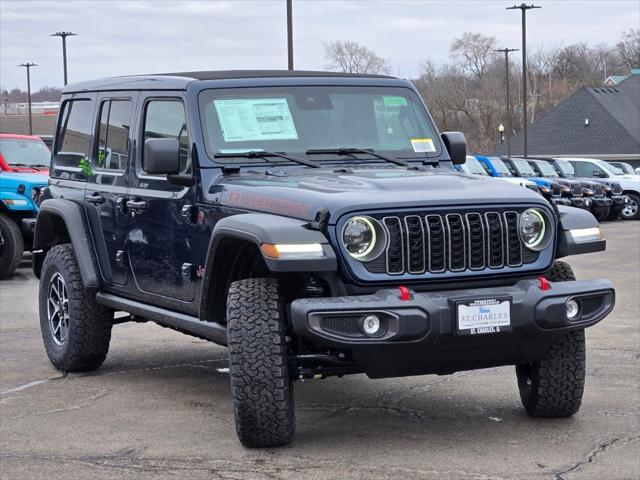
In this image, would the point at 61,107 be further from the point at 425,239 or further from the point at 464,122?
the point at 464,122

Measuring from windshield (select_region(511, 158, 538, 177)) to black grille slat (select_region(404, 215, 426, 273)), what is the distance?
78.0 feet

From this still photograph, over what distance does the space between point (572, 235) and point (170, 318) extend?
2430 millimetres

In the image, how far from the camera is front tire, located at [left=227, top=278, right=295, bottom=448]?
19.3ft

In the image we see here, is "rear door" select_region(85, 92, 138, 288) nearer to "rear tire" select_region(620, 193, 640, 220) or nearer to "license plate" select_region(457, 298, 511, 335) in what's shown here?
"license plate" select_region(457, 298, 511, 335)

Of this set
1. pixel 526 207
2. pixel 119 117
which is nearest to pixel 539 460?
pixel 526 207

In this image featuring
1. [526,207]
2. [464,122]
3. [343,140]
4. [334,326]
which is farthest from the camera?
[464,122]

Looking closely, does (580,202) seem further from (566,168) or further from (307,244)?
(307,244)

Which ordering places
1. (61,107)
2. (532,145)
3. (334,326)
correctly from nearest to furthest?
(334,326)
(61,107)
(532,145)

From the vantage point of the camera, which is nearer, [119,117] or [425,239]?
[425,239]

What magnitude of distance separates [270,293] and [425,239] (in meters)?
0.81

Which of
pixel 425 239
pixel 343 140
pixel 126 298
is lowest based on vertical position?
pixel 126 298

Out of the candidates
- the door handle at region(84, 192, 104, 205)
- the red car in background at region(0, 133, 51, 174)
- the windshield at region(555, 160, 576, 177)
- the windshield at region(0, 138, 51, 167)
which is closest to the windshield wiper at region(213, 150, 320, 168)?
the door handle at region(84, 192, 104, 205)

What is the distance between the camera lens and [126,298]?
789 cm

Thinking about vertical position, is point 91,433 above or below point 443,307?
below
